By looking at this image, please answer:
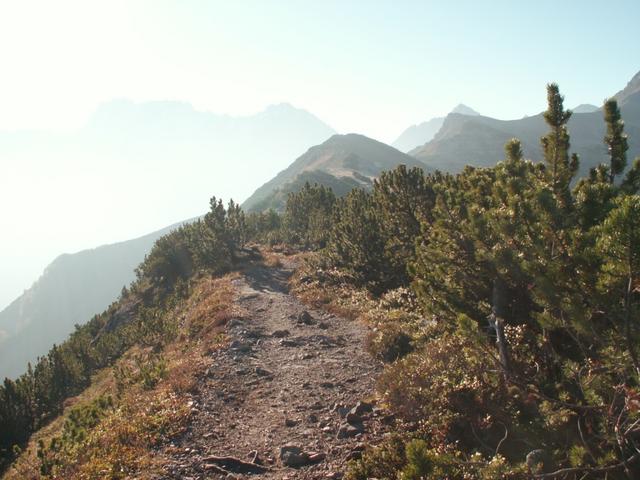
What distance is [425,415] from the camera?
8805mm

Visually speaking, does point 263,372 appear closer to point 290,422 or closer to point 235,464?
point 290,422

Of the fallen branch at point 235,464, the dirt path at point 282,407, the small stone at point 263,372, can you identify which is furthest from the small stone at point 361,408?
the small stone at point 263,372

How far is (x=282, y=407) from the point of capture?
11.4 metres

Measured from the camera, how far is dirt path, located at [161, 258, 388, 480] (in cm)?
848

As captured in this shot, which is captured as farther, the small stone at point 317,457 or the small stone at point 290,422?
the small stone at point 290,422

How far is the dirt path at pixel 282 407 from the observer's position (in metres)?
8.48

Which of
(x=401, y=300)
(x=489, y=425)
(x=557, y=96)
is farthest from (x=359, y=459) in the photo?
(x=401, y=300)

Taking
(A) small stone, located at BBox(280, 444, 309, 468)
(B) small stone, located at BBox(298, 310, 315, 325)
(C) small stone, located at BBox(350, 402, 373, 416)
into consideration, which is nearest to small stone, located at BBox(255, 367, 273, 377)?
(C) small stone, located at BBox(350, 402, 373, 416)

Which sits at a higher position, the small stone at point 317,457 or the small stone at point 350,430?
the small stone at point 317,457

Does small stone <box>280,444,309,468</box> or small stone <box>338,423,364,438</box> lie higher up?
small stone <box>280,444,309,468</box>

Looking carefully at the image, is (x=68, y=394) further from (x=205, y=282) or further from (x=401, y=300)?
(x=401, y=300)

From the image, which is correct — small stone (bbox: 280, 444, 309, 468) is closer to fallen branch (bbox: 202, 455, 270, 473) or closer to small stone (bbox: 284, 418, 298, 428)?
fallen branch (bbox: 202, 455, 270, 473)

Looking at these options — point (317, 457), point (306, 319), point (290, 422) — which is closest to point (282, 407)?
point (290, 422)

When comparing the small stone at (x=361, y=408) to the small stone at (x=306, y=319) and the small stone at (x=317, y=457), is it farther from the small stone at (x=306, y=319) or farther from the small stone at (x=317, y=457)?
the small stone at (x=306, y=319)
